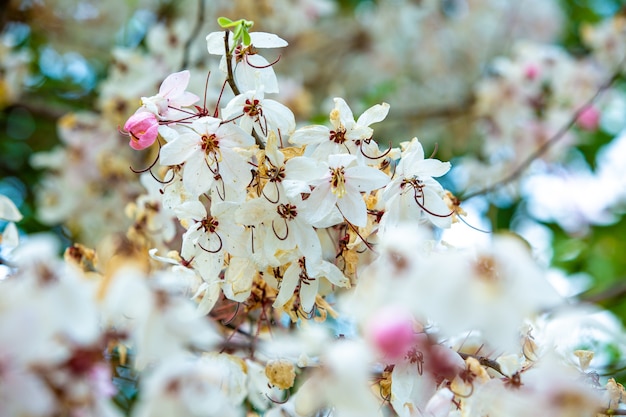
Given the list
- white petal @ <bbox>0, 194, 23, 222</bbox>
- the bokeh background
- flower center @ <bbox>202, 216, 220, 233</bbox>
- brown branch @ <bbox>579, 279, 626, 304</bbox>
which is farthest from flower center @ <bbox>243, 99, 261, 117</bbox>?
brown branch @ <bbox>579, 279, 626, 304</bbox>

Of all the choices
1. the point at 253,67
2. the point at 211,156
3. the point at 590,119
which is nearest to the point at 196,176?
the point at 211,156

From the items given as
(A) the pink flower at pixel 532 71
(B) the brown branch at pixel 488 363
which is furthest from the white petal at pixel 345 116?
(A) the pink flower at pixel 532 71

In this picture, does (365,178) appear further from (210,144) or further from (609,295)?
(609,295)

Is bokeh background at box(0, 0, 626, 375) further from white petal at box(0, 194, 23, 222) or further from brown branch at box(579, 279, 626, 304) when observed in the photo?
white petal at box(0, 194, 23, 222)

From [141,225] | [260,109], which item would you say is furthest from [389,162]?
[141,225]

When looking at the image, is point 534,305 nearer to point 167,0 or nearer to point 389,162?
point 389,162
